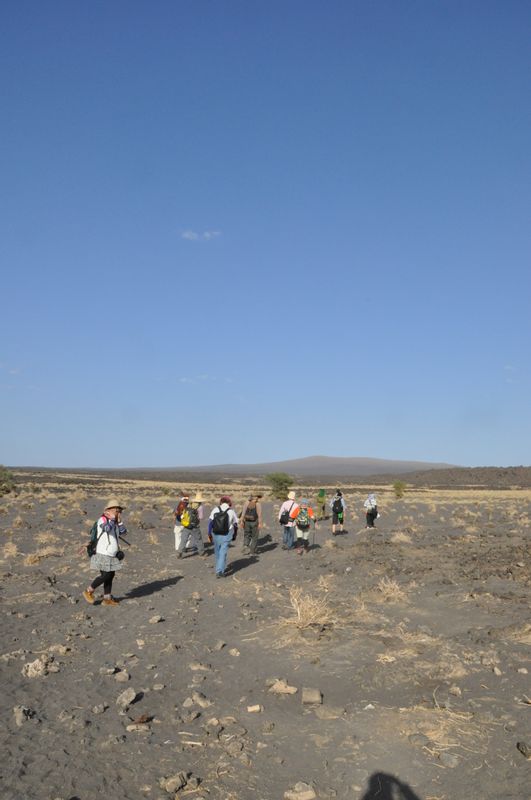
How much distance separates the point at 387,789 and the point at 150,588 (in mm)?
8499

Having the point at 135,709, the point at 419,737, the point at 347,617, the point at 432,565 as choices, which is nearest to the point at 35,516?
the point at 432,565

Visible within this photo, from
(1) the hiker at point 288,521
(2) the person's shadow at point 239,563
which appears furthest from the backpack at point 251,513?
(1) the hiker at point 288,521

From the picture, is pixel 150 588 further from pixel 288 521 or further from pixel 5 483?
pixel 5 483

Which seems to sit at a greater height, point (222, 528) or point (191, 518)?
point (222, 528)

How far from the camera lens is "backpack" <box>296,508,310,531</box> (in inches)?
691

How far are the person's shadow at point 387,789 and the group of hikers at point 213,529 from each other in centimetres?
646

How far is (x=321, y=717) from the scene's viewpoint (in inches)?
235

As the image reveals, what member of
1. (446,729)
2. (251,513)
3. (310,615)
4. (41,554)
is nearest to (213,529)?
(251,513)

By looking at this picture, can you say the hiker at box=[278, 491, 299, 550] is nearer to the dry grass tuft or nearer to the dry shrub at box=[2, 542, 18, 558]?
the dry shrub at box=[2, 542, 18, 558]

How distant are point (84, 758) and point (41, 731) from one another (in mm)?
744

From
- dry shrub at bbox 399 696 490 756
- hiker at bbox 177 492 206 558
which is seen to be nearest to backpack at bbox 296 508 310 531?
hiker at bbox 177 492 206 558

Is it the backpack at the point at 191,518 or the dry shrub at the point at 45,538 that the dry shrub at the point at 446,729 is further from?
the dry shrub at the point at 45,538

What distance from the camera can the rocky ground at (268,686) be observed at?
481 centimetres

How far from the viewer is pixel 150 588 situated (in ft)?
40.5
